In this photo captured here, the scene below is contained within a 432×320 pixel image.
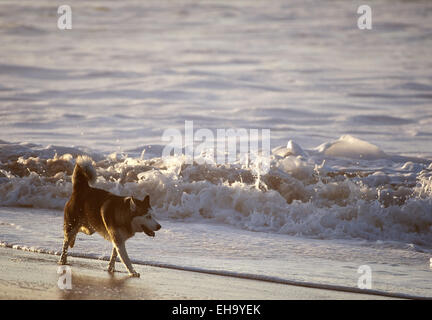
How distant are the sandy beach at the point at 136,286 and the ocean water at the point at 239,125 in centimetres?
51

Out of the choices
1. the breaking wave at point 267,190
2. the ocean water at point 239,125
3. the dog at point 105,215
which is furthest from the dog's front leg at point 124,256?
the breaking wave at point 267,190

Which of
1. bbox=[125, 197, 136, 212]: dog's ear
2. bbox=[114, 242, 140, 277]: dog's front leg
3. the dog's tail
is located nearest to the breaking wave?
bbox=[114, 242, 140, 277]: dog's front leg

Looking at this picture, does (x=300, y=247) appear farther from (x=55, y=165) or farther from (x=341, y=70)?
(x=341, y=70)

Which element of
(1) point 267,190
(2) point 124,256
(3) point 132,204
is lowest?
(2) point 124,256

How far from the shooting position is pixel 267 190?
48.2 feet

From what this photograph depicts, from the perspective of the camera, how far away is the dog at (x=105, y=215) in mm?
8532

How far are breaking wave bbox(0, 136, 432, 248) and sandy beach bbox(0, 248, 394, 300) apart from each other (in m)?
3.95

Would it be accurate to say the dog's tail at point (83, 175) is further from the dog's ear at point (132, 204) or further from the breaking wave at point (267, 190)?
the breaking wave at point (267, 190)

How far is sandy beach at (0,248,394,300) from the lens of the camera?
798 cm

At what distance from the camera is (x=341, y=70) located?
34875mm

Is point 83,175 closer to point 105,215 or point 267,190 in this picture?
point 105,215

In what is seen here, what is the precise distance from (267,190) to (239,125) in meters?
11.2

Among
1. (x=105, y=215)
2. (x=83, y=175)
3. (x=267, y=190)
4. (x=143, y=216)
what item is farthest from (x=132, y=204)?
(x=267, y=190)
